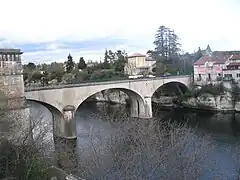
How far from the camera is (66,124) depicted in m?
27.0

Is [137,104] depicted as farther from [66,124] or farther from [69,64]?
[69,64]

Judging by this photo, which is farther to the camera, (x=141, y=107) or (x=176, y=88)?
(x=176, y=88)

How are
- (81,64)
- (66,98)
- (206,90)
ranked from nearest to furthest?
(66,98), (206,90), (81,64)

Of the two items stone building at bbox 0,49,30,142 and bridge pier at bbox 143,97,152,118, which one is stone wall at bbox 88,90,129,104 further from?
stone building at bbox 0,49,30,142

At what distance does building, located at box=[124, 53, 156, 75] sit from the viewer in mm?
57906

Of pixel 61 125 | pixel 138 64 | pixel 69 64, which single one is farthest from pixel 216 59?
pixel 69 64

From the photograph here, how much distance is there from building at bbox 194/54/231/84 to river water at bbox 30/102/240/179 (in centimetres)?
703

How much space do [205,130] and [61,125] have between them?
13.5 metres

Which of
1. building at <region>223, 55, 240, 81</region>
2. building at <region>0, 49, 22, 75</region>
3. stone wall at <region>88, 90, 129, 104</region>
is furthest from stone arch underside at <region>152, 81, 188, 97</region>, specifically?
building at <region>0, 49, 22, 75</region>

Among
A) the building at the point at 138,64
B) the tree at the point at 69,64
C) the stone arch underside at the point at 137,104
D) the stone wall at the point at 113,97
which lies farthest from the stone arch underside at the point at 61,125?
the tree at the point at 69,64

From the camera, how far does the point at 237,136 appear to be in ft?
81.9

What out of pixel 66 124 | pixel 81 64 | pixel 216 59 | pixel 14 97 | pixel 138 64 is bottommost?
pixel 66 124

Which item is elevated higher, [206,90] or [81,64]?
[81,64]

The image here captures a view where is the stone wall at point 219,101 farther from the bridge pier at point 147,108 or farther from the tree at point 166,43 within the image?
the tree at point 166,43
